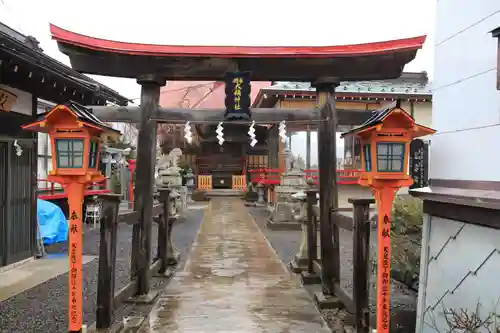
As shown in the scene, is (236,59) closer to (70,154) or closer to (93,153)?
(93,153)

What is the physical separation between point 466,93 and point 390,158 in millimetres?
1039

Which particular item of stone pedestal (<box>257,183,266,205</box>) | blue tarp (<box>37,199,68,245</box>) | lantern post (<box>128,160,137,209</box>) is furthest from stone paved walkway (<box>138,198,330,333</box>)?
stone pedestal (<box>257,183,266,205</box>)

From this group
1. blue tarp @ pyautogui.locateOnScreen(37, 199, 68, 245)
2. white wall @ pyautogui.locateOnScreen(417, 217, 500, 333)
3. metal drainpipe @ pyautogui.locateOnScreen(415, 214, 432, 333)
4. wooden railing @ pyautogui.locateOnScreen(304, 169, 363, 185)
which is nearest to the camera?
white wall @ pyautogui.locateOnScreen(417, 217, 500, 333)

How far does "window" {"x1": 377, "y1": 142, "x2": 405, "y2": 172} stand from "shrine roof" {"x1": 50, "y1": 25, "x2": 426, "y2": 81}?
2.91 metres

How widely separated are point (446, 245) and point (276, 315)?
2.59m

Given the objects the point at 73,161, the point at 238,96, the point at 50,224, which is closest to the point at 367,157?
the point at 238,96

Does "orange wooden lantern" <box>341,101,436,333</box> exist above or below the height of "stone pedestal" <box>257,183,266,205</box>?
above

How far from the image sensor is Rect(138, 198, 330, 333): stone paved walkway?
5711mm

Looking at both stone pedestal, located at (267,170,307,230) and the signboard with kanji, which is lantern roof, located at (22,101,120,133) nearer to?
the signboard with kanji

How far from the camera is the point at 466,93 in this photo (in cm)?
455

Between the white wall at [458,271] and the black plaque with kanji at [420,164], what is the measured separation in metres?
0.86

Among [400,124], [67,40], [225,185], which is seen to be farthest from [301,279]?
[225,185]

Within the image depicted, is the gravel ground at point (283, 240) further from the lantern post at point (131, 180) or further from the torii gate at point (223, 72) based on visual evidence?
the lantern post at point (131, 180)

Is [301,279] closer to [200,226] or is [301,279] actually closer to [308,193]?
[308,193]
